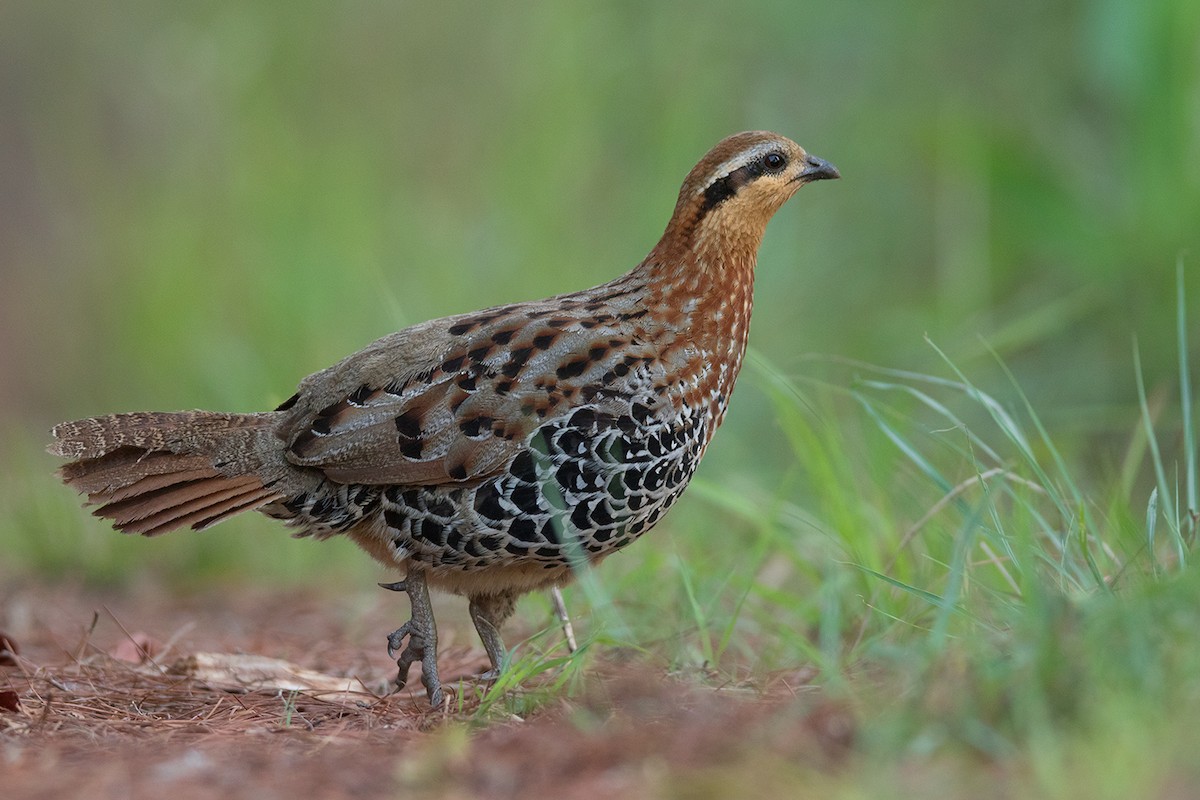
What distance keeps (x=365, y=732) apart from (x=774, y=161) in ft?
8.03

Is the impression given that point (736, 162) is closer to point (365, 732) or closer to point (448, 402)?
point (448, 402)

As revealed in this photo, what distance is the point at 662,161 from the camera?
883 centimetres

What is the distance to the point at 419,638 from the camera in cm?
478

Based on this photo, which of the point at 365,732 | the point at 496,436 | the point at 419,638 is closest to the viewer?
the point at 365,732

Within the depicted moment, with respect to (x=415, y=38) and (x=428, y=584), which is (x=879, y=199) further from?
(x=428, y=584)

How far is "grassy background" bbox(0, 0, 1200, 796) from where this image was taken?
5.16 metres

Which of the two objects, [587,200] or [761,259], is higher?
[587,200]

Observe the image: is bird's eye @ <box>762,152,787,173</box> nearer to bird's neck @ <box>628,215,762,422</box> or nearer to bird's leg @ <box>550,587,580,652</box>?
bird's neck @ <box>628,215,762,422</box>

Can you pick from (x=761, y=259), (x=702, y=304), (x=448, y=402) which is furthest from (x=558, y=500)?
(x=761, y=259)

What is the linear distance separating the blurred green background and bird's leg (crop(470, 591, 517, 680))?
1.50 metres

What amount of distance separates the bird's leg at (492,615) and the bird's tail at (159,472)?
31.3 inches

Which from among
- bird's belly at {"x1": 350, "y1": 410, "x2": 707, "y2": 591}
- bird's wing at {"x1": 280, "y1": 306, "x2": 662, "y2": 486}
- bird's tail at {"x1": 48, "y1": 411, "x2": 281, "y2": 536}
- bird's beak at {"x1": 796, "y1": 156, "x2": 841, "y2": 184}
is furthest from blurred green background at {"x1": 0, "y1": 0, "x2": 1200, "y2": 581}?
bird's tail at {"x1": 48, "y1": 411, "x2": 281, "y2": 536}

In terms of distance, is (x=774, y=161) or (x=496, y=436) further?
→ (x=774, y=161)

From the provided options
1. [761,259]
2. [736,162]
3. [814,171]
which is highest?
[736,162]
